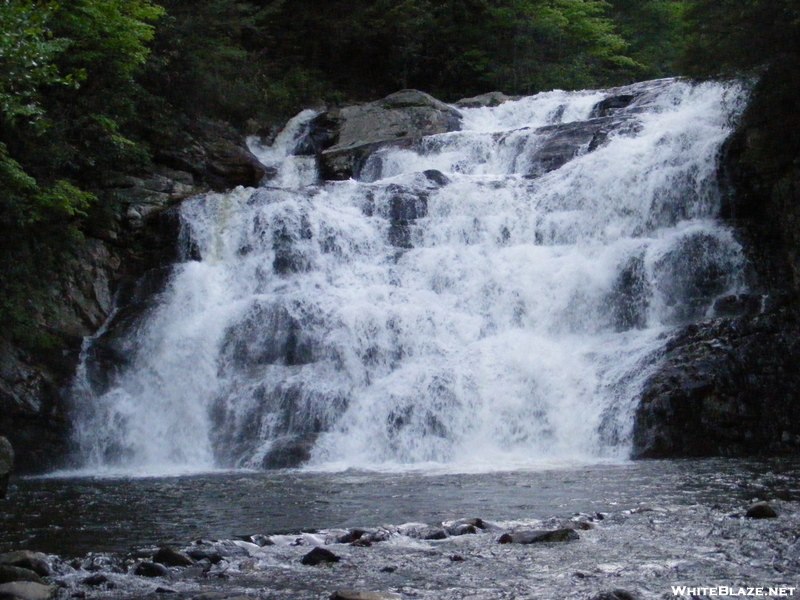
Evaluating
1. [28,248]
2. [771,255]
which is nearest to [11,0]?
[28,248]

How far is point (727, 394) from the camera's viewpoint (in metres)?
14.3

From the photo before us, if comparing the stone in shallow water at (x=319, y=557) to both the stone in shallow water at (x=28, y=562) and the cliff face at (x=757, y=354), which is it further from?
the cliff face at (x=757, y=354)

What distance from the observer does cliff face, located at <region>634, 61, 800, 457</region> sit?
14062mm

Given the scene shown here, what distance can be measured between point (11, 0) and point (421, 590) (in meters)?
11.1

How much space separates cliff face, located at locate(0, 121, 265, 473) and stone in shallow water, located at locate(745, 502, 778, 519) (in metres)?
13.0

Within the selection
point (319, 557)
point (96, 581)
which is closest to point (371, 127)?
point (319, 557)

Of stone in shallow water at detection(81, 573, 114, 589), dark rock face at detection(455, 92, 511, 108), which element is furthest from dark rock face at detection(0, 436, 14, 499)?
dark rock face at detection(455, 92, 511, 108)

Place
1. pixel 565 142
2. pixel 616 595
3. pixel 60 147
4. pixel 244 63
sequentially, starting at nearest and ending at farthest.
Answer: pixel 616 595 < pixel 60 147 < pixel 565 142 < pixel 244 63

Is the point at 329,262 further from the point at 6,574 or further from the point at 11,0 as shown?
the point at 6,574

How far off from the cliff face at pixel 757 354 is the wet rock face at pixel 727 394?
0.05ft

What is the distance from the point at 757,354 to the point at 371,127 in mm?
15816

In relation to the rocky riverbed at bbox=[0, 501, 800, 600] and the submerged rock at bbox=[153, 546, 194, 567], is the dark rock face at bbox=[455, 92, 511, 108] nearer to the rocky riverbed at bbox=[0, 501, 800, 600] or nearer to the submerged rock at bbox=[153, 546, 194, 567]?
the rocky riverbed at bbox=[0, 501, 800, 600]

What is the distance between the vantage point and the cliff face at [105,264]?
16547mm

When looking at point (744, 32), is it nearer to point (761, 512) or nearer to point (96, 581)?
point (761, 512)
